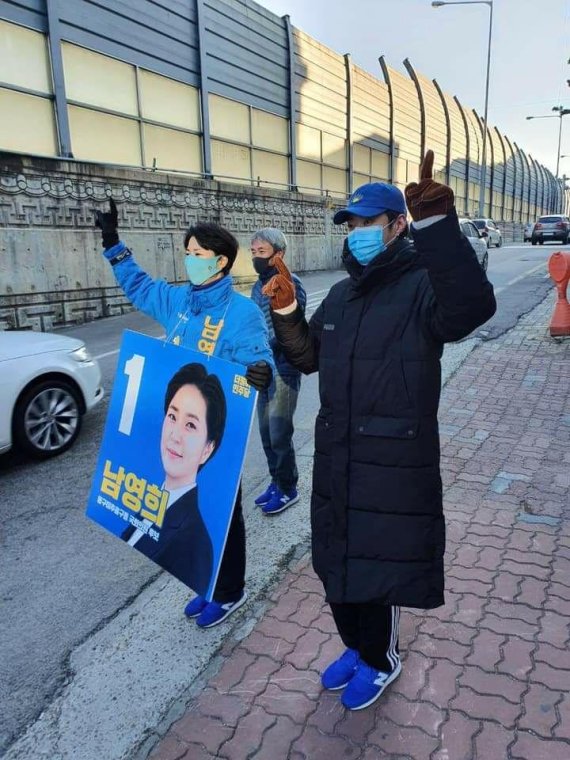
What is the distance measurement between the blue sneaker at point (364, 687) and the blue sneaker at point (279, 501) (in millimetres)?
1633

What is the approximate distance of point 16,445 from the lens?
494 centimetres

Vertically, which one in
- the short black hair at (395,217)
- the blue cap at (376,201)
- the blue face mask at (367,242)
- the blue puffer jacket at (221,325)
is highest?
the blue cap at (376,201)

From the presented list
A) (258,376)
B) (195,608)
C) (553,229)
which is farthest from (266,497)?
(553,229)

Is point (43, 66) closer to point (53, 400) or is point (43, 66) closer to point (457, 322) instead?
point (53, 400)

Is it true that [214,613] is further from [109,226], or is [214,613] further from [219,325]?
[109,226]

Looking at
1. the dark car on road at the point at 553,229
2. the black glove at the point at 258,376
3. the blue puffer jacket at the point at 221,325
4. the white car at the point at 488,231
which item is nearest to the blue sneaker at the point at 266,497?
the blue puffer jacket at the point at 221,325

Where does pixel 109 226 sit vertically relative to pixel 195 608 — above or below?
above

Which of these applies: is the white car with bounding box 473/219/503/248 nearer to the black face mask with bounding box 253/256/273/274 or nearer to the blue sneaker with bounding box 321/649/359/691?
the black face mask with bounding box 253/256/273/274

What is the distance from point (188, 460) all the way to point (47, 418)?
305cm

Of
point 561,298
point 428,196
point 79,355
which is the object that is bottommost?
point 79,355

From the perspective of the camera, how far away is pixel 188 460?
8.52 ft

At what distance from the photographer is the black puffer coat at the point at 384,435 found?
6.32ft

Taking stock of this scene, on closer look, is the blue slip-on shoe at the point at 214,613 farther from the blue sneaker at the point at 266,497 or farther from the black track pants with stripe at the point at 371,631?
the blue sneaker at the point at 266,497

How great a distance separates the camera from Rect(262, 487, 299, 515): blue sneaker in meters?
3.89
